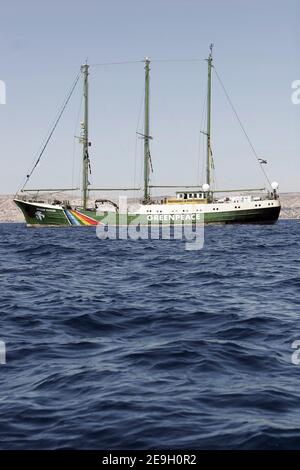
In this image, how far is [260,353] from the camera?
9.12 meters

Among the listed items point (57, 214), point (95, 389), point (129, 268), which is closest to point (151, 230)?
point (57, 214)

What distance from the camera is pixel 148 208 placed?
69750mm

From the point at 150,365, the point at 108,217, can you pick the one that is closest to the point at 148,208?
the point at 108,217

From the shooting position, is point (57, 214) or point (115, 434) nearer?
point (115, 434)

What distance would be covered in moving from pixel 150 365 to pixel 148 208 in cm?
6156

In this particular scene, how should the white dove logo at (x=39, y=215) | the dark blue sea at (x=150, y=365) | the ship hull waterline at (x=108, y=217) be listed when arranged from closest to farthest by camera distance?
the dark blue sea at (x=150, y=365) < the ship hull waterline at (x=108, y=217) < the white dove logo at (x=39, y=215)

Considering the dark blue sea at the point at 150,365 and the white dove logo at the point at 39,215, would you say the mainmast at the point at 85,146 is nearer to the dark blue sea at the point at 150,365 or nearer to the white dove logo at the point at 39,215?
the white dove logo at the point at 39,215

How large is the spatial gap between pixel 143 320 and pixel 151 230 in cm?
5686

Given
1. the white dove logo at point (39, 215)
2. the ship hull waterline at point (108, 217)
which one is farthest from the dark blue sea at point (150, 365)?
the white dove logo at point (39, 215)

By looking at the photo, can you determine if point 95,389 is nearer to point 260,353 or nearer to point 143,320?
point 260,353

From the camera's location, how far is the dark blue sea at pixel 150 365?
6.04 metres

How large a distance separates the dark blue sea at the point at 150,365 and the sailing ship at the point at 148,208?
167ft

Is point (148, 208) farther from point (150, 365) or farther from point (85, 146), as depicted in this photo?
point (150, 365)

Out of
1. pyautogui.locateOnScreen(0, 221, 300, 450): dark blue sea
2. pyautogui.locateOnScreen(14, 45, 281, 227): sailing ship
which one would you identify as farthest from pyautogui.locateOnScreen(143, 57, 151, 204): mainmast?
pyautogui.locateOnScreen(0, 221, 300, 450): dark blue sea
